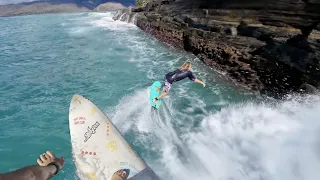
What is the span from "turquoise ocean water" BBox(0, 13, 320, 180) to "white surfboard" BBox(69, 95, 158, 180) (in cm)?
114

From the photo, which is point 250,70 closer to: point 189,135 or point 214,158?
point 189,135

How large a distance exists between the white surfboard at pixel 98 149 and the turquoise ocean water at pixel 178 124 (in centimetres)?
114

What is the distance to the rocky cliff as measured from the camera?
14391mm

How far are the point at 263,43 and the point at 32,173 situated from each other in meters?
16.5

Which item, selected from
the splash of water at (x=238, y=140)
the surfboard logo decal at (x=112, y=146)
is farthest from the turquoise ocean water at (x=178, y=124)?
the surfboard logo decal at (x=112, y=146)

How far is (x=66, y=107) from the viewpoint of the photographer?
14.8 metres

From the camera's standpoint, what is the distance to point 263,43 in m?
17.4

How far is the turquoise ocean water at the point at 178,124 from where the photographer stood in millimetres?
9148

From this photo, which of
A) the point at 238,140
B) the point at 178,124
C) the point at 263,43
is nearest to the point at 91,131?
the point at 178,124

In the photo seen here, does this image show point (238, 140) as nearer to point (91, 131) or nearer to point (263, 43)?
point (91, 131)

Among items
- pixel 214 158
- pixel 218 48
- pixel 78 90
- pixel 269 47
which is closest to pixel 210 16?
pixel 218 48

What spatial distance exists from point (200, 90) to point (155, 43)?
16968 mm

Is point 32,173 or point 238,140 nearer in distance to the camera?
point 32,173

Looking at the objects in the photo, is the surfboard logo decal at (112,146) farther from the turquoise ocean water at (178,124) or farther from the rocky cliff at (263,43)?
the rocky cliff at (263,43)
